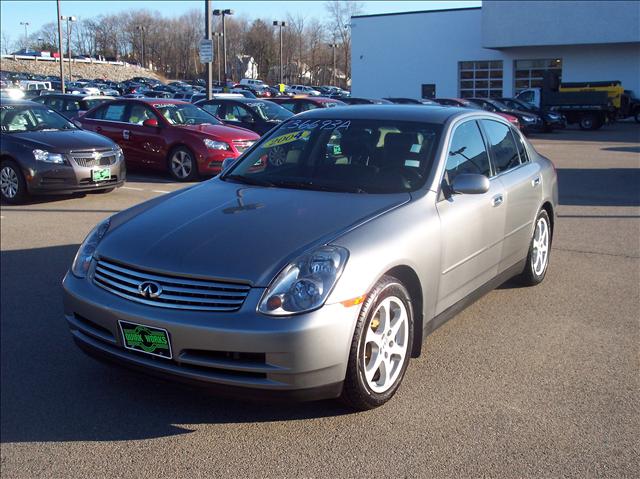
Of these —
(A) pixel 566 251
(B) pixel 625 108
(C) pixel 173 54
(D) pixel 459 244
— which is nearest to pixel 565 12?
(B) pixel 625 108

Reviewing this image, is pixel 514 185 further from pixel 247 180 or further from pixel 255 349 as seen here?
pixel 255 349

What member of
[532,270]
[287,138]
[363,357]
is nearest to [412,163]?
[287,138]

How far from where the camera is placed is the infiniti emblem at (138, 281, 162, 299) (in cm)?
344

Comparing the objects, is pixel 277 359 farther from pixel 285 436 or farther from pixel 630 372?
pixel 630 372

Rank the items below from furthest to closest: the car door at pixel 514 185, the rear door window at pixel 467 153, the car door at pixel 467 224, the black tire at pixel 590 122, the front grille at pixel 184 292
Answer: the black tire at pixel 590 122 < the car door at pixel 514 185 < the rear door window at pixel 467 153 < the car door at pixel 467 224 < the front grille at pixel 184 292

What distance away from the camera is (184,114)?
13.7 metres

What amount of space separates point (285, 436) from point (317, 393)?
298 millimetres

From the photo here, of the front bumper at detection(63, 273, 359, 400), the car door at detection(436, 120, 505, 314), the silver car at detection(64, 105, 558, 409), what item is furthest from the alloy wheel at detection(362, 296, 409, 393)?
the car door at detection(436, 120, 505, 314)

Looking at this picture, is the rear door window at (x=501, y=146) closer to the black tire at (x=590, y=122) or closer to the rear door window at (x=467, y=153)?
the rear door window at (x=467, y=153)

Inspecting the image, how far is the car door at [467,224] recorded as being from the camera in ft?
14.2

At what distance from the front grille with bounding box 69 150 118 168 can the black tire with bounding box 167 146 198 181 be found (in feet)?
7.22

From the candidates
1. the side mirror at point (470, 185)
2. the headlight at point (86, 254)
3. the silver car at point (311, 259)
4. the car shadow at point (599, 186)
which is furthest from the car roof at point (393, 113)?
the car shadow at point (599, 186)

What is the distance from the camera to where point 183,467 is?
3.19m

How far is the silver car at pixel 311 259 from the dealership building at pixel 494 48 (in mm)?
40322
